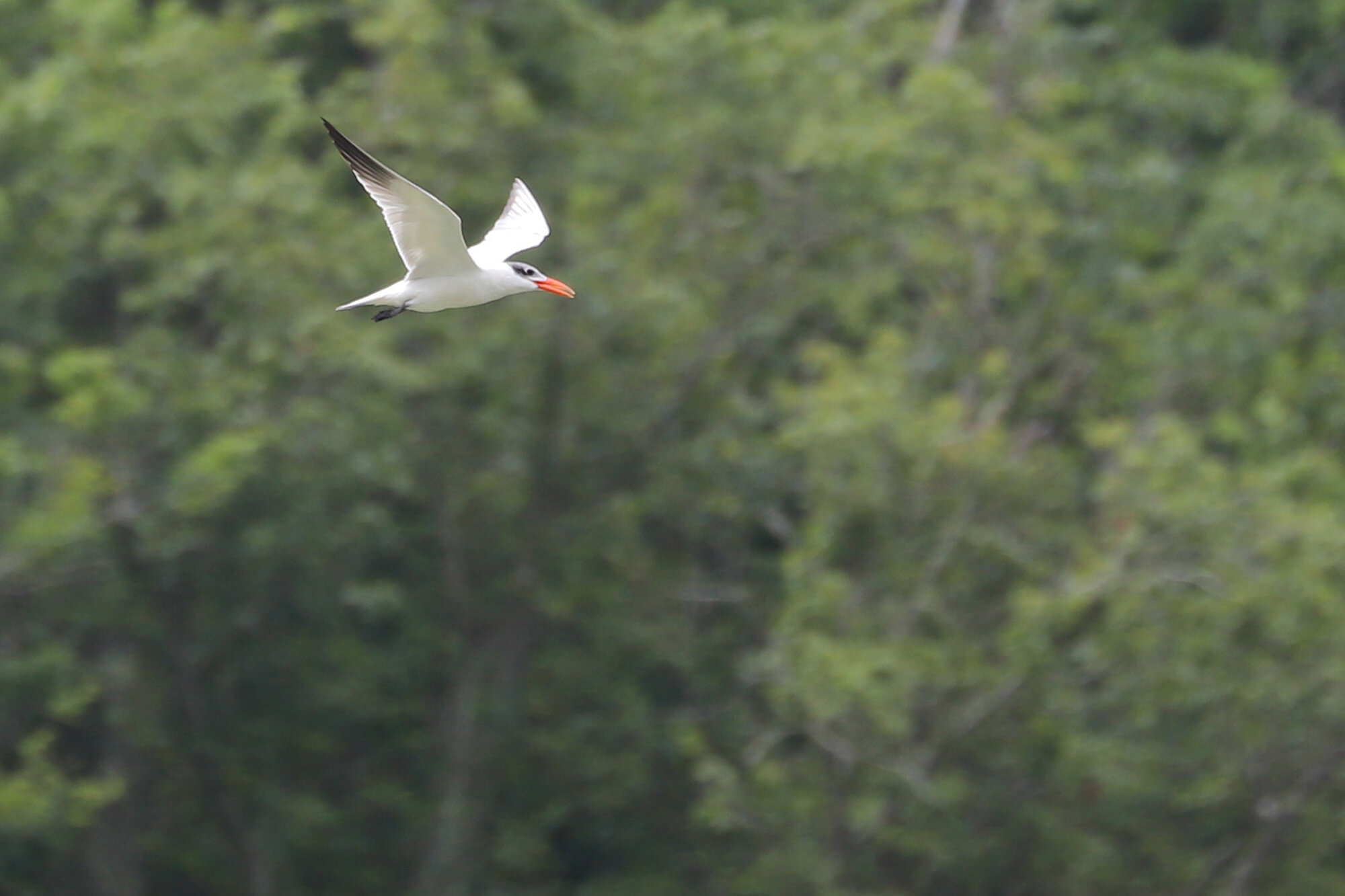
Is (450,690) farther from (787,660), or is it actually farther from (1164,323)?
(1164,323)

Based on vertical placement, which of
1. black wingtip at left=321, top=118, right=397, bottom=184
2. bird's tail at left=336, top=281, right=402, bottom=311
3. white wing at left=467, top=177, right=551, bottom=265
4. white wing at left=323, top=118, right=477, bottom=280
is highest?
black wingtip at left=321, top=118, right=397, bottom=184

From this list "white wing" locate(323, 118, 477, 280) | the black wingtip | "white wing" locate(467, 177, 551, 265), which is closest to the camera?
the black wingtip

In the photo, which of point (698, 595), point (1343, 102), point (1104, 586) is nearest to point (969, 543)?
point (1104, 586)

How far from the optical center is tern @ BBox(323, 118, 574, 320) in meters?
9.09

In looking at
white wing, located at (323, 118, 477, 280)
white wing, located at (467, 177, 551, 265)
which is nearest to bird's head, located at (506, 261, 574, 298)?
white wing, located at (467, 177, 551, 265)

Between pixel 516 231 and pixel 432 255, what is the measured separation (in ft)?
4.17

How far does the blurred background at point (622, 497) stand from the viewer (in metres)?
16.0

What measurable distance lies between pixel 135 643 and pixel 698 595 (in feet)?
15.1

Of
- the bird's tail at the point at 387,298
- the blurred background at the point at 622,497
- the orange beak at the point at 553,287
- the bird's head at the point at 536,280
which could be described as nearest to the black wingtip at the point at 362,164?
the bird's tail at the point at 387,298

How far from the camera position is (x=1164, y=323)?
19.4 meters

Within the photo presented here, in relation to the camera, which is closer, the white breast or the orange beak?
the white breast

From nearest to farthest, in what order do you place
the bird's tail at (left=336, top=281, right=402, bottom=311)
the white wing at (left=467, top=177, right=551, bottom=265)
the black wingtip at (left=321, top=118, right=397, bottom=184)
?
1. the black wingtip at (left=321, top=118, right=397, bottom=184)
2. the bird's tail at (left=336, top=281, right=402, bottom=311)
3. the white wing at (left=467, top=177, right=551, bottom=265)

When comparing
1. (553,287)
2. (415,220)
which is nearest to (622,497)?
(553,287)

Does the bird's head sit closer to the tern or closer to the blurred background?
the tern
